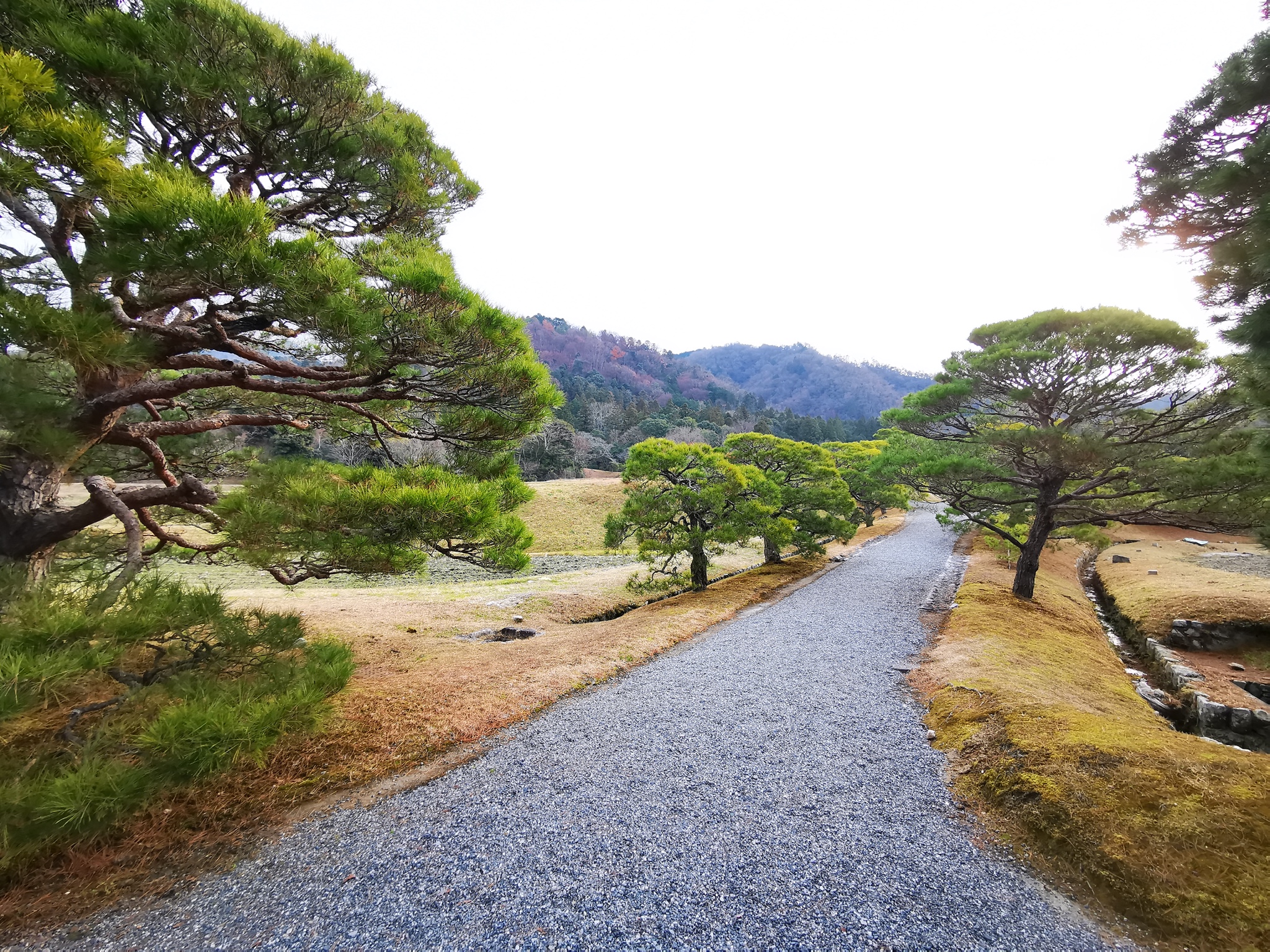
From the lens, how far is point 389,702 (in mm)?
5059

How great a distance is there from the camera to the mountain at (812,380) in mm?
102000

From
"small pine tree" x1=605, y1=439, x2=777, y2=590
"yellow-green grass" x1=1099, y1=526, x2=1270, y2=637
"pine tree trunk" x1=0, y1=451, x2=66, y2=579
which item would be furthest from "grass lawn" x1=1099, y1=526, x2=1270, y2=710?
"pine tree trunk" x1=0, y1=451, x2=66, y2=579

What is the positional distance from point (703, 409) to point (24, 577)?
60981mm

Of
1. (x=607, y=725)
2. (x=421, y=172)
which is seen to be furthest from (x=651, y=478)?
(x=421, y=172)

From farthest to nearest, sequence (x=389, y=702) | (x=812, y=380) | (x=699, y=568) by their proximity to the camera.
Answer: (x=812, y=380) → (x=699, y=568) → (x=389, y=702)

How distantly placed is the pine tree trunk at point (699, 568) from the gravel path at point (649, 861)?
6.49 meters

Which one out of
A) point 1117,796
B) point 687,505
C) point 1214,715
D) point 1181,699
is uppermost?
point 687,505

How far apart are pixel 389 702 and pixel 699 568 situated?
26.9ft

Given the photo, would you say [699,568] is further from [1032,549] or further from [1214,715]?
[1214,715]

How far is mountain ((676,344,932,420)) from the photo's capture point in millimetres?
102000

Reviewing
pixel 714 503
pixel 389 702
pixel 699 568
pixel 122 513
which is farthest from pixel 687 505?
pixel 122 513

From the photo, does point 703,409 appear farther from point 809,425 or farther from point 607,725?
point 607,725

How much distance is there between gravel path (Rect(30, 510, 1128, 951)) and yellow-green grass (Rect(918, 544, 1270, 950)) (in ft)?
1.24

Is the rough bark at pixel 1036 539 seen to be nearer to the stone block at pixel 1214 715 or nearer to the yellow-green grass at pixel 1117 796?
the stone block at pixel 1214 715
